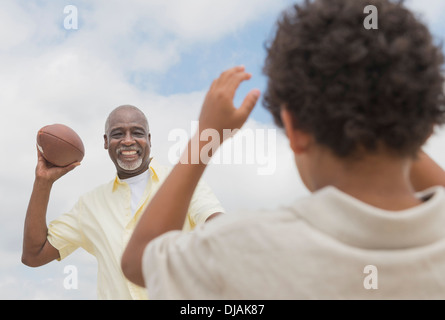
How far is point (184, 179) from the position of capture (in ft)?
4.23

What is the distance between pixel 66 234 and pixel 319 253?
4000mm

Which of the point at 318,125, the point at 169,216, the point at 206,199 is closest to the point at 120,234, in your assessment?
the point at 206,199

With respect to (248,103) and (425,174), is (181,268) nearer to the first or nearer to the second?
(248,103)

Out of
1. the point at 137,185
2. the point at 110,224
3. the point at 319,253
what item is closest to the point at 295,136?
the point at 319,253

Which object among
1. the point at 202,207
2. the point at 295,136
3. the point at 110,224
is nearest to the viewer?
the point at 295,136

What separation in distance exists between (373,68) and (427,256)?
444mm

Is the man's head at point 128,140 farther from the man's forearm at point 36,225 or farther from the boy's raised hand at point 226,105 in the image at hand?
the boy's raised hand at point 226,105

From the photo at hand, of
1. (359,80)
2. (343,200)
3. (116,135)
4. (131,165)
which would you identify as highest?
(116,135)

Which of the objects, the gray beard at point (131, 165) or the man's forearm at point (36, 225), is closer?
the man's forearm at point (36, 225)

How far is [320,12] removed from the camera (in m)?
1.20

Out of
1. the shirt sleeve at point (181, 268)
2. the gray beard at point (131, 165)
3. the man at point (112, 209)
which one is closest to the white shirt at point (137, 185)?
the man at point (112, 209)

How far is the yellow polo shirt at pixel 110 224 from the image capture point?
4152 mm

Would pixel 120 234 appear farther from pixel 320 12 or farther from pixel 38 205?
pixel 320 12

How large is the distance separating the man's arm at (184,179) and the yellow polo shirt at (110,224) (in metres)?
2.84
